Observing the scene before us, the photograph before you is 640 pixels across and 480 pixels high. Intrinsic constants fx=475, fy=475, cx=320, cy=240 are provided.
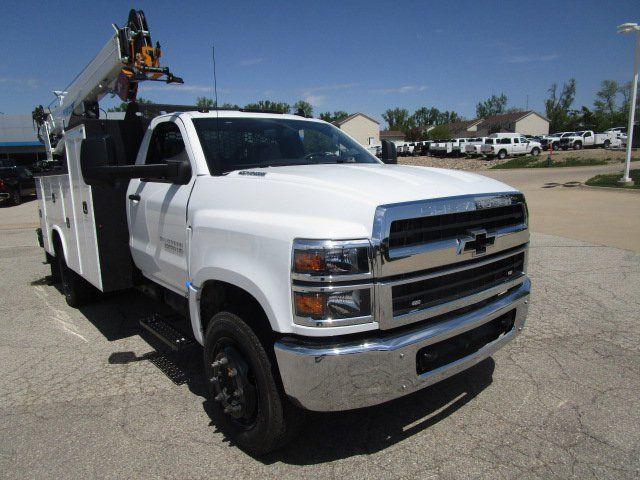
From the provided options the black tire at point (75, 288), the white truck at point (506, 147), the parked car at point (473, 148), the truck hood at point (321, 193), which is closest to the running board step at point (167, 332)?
the truck hood at point (321, 193)

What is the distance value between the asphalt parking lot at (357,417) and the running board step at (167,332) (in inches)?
14.6

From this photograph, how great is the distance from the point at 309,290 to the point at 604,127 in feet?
308

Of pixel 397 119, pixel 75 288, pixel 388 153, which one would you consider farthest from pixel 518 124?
pixel 75 288

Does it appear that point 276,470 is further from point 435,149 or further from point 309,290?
point 435,149

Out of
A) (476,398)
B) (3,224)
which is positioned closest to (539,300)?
(476,398)

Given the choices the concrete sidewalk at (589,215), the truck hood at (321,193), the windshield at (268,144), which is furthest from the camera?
the concrete sidewalk at (589,215)

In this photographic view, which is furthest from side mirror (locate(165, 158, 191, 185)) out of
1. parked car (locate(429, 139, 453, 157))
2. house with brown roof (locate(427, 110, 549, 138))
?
house with brown roof (locate(427, 110, 549, 138))

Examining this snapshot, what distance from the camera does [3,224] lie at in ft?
48.0

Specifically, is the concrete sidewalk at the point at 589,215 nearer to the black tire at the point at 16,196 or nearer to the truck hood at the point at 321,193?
the truck hood at the point at 321,193

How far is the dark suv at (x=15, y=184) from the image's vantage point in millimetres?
19750

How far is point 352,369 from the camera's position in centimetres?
232

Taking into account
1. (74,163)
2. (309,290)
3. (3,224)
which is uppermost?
(74,163)

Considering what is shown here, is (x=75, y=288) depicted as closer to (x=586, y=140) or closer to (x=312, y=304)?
(x=312, y=304)

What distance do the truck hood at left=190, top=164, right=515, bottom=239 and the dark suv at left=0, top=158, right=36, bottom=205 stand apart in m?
20.6
